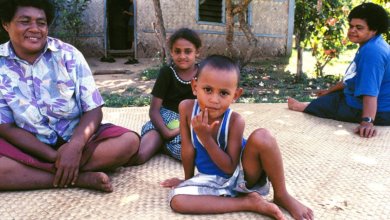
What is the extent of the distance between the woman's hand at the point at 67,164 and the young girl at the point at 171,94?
0.56 metres

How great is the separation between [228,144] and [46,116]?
3.40 feet

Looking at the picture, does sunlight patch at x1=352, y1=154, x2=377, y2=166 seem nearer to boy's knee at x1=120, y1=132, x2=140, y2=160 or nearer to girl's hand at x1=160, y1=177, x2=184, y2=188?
girl's hand at x1=160, y1=177, x2=184, y2=188

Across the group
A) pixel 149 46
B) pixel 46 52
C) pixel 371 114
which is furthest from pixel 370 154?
pixel 149 46

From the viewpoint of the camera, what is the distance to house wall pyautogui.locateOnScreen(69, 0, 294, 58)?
978cm

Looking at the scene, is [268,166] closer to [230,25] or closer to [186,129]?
[186,129]

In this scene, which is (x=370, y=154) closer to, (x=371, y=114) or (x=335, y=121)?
(x=371, y=114)

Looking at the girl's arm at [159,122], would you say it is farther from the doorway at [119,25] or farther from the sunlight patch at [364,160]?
the doorway at [119,25]

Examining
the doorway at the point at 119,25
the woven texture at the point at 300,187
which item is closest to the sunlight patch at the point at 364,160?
the woven texture at the point at 300,187

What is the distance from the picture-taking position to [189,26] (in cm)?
1007

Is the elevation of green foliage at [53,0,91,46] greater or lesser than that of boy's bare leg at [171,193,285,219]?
greater

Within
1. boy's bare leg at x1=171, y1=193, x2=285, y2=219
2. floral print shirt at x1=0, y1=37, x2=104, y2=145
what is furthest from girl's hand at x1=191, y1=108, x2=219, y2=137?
floral print shirt at x1=0, y1=37, x2=104, y2=145

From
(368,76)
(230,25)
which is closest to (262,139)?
(368,76)

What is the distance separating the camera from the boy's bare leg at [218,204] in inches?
73.3

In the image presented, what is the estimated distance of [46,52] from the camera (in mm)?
2262
